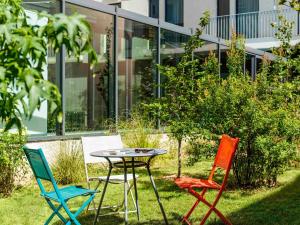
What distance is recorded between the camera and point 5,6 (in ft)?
8.18

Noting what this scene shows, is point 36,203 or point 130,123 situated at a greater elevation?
point 130,123

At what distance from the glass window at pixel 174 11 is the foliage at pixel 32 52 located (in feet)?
76.7

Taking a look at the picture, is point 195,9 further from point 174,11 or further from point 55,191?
point 55,191

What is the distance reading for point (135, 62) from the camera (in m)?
12.4

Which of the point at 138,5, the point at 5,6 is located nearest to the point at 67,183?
the point at 5,6

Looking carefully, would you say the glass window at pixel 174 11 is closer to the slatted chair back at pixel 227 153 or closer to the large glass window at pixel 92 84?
the large glass window at pixel 92 84

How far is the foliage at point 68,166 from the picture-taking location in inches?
351

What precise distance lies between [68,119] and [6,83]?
8112 millimetres

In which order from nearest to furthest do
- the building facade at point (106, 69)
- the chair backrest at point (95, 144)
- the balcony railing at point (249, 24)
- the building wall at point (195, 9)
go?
the chair backrest at point (95, 144) < the building facade at point (106, 69) < the balcony railing at point (249, 24) < the building wall at point (195, 9)

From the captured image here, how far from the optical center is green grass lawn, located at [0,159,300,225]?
6.27 metres

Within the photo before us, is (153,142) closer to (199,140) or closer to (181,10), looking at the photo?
(199,140)

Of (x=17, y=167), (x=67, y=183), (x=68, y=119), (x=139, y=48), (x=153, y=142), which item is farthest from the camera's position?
(x=139, y=48)

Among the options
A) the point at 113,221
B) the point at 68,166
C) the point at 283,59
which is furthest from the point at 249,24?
the point at 113,221

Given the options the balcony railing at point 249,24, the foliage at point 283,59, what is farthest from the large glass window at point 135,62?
the balcony railing at point 249,24
